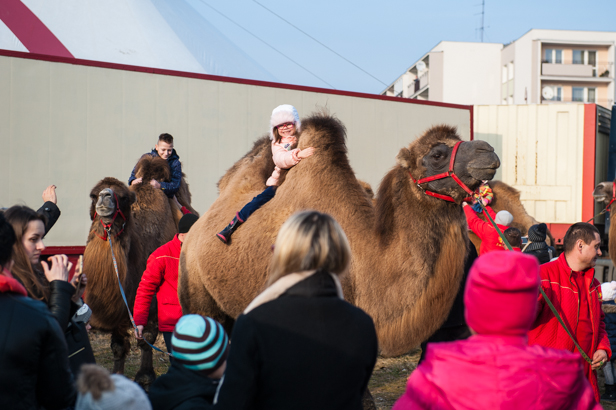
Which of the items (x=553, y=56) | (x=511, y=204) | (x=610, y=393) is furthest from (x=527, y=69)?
(x=610, y=393)

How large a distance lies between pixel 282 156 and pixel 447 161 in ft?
4.57

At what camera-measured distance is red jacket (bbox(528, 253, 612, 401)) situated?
3.87m

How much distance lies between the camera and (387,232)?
4.18 meters

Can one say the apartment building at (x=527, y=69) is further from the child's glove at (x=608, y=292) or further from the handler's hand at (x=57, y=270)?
the handler's hand at (x=57, y=270)

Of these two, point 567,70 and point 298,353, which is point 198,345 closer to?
point 298,353

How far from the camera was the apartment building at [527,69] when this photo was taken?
170ft

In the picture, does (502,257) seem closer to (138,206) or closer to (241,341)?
(241,341)

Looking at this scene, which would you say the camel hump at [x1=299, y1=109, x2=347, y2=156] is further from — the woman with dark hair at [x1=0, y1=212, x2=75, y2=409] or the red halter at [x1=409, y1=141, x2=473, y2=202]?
the woman with dark hair at [x1=0, y1=212, x2=75, y2=409]

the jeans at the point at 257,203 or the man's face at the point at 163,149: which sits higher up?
the man's face at the point at 163,149

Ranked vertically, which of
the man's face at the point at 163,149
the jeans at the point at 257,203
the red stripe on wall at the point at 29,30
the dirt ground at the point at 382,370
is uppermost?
the red stripe on wall at the point at 29,30

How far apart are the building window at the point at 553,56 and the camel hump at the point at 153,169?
51.8 meters

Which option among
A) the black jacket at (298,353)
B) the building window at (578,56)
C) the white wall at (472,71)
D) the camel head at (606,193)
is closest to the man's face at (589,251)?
the black jacket at (298,353)

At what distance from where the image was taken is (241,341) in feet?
6.34

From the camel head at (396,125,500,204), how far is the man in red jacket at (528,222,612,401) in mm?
750
